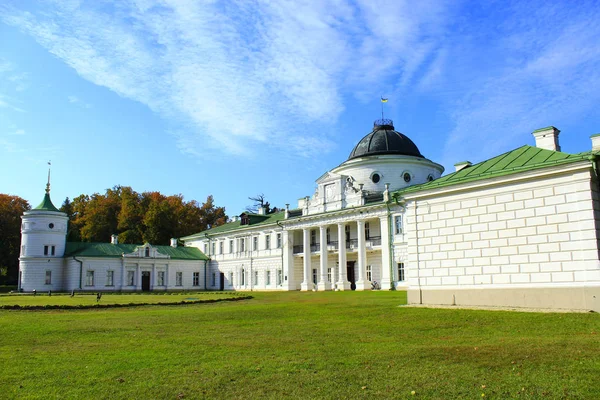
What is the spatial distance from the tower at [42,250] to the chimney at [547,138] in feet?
164

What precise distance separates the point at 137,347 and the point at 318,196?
4021cm

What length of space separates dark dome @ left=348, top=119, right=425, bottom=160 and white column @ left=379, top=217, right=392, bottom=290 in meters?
9.54

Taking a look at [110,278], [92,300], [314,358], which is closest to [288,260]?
[110,278]

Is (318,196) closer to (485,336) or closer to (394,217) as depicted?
(394,217)

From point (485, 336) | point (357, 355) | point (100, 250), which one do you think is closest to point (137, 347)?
point (357, 355)

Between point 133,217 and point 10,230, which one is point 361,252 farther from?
point 10,230

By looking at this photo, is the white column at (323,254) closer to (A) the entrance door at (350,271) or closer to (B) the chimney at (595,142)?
(A) the entrance door at (350,271)

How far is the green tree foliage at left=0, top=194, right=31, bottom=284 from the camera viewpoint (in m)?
65.7

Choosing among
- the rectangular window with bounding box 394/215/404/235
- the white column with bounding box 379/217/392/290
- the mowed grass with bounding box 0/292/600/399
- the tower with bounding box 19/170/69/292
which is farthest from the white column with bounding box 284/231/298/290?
the mowed grass with bounding box 0/292/600/399

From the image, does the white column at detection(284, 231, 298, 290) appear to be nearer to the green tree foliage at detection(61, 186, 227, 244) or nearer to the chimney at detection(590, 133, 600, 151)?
the green tree foliage at detection(61, 186, 227, 244)

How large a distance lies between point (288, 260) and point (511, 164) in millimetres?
37101

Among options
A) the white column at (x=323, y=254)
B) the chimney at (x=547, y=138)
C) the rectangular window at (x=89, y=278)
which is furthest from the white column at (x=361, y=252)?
the rectangular window at (x=89, y=278)

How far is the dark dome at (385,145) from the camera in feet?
167

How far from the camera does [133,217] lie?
229 ft
